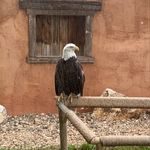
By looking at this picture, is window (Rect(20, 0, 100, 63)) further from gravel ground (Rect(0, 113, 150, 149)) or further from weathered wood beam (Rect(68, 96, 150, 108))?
weathered wood beam (Rect(68, 96, 150, 108))

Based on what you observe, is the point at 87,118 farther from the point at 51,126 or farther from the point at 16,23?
the point at 16,23

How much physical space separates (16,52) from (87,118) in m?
1.68

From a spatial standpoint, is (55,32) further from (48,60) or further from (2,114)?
(2,114)

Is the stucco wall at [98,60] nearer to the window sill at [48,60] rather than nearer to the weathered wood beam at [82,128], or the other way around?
the window sill at [48,60]

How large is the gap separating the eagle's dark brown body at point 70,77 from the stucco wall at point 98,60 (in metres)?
3.46

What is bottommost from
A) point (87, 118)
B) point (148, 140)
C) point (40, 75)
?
point (87, 118)

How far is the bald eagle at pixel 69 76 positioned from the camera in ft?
18.3

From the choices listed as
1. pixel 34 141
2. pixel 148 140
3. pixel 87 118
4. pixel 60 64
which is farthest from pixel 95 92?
pixel 148 140

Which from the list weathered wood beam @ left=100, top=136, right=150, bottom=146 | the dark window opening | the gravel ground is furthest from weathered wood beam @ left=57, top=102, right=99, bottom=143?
the dark window opening

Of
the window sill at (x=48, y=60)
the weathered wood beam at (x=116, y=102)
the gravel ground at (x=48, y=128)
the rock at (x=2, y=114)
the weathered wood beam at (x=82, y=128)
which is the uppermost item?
the weathered wood beam at (x=82, y=128)

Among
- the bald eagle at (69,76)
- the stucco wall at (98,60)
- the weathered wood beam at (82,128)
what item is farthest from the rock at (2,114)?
the weathered wood beam at (82,128)

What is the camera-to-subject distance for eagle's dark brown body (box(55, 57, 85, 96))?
5578mm

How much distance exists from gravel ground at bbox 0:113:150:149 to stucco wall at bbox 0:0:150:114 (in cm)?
39

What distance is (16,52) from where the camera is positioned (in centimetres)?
915
